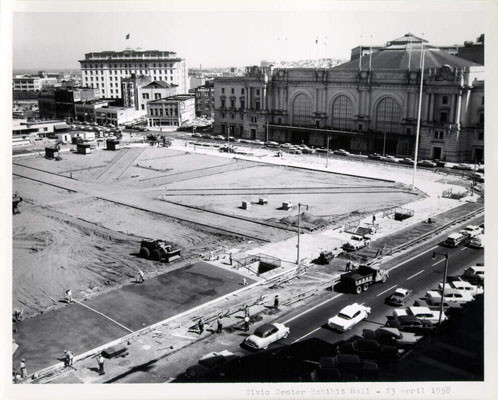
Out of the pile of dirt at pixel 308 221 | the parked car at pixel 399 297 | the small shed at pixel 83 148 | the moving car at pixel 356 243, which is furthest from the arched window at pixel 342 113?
the parked car at pixel 399 297

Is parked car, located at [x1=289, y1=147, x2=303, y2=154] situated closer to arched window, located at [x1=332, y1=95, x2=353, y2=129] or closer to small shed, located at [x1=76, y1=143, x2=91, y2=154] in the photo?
arched window, located at [x1=332, y1=95, x2=353, y2=129]

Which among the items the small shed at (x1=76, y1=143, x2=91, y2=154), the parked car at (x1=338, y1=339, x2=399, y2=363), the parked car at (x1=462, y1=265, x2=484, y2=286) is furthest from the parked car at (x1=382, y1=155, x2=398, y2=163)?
the parked car at (x1=338, y1=339, x2=399, y2=363)

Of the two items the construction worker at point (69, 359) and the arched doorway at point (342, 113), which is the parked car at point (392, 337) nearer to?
the construction worker at point (69, 359)

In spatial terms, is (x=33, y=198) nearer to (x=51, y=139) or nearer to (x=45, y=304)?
(x=45, y=304)

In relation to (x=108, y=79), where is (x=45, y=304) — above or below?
below

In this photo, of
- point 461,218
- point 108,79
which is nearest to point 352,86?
point 461,218

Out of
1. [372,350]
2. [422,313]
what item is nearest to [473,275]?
[422,313]

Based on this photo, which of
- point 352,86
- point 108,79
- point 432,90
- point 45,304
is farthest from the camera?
point 108,79
